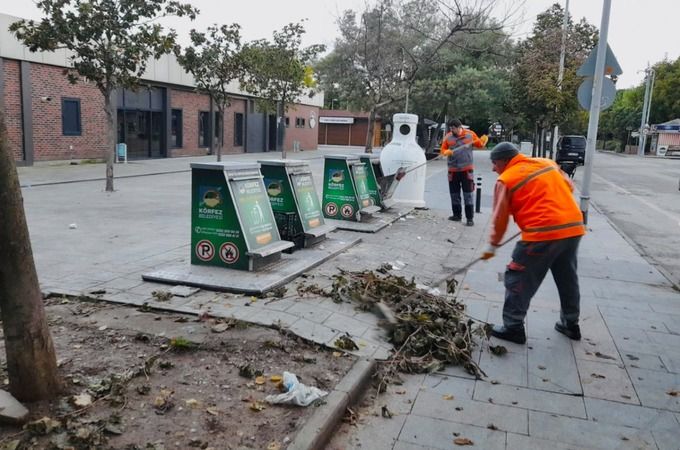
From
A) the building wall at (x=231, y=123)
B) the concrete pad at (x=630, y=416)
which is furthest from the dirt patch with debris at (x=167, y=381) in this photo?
the building wall at (x=231, y=123)

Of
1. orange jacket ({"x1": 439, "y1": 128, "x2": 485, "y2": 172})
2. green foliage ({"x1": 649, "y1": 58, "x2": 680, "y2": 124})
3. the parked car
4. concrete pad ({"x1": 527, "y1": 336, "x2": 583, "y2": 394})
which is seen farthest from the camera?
green foliage ({"x1": 649, "y1": 58, "x2": 680, "y2": 124})

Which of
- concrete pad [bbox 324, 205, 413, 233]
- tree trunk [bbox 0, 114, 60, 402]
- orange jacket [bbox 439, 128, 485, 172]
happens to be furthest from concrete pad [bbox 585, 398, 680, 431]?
orange jacket [bbox 439, 128, 485, 172]

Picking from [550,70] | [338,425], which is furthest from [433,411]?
[550,70]

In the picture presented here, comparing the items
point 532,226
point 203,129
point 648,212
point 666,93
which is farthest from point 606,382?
point 666,93

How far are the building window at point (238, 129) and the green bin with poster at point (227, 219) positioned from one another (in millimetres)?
30254

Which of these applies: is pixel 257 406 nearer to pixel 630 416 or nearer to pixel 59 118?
pixel 630 416

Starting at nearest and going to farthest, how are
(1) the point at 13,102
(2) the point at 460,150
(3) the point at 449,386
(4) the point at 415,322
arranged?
(3) the point at 449,386 < (4) the point at 415,322 < (2) the point at 460,150 < (1) the point at 13,102

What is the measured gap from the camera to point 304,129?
44.1 metres

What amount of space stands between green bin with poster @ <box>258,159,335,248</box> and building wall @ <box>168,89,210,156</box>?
2338cm

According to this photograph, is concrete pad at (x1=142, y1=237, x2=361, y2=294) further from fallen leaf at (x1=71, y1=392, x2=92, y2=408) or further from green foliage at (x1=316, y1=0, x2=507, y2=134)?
green foliage at (x1=316, y1=0, x2=507, y2=134)

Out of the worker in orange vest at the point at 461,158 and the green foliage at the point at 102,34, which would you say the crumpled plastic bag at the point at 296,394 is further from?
the green foliage at the point at 102,34

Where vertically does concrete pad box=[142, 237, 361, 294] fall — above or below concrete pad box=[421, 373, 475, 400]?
above

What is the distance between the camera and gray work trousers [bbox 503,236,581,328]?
468 centimetres

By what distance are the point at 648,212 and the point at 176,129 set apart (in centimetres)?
2307
